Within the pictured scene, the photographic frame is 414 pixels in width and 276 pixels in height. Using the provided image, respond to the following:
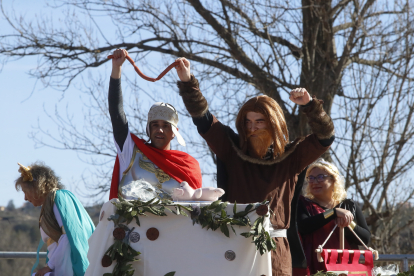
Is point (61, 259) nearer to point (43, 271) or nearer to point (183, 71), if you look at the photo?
point (43, 271)

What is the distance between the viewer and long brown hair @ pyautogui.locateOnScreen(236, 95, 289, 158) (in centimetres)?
280

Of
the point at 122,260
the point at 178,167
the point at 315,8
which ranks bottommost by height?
the point at 122,260

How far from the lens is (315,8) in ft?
23.1

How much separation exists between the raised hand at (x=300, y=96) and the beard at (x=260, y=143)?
212 mm

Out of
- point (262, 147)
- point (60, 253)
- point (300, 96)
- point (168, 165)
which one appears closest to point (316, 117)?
point (300, 96)

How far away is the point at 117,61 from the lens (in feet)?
9.64

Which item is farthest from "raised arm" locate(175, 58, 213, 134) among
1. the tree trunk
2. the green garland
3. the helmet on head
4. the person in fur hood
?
the tree trunk

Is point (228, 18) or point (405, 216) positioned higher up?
point (228, 18)

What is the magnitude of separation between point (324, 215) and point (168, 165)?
1000 millimetres

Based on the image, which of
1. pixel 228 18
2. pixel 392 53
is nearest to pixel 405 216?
pixel 392 53

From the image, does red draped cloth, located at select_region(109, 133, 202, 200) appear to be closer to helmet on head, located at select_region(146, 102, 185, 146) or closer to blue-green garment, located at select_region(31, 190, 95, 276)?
helmet on head, located at select_region(146, 102, 185, 146)

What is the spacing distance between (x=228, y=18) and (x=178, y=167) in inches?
174

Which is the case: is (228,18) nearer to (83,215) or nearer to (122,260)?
(83,215)

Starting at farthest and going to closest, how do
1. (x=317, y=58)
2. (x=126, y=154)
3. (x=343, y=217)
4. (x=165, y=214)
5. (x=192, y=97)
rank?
(x=317, y=58)
(x=343, y=217)
(x=126, y=154)
(x=192, y=97)
(x=165, y=214)
